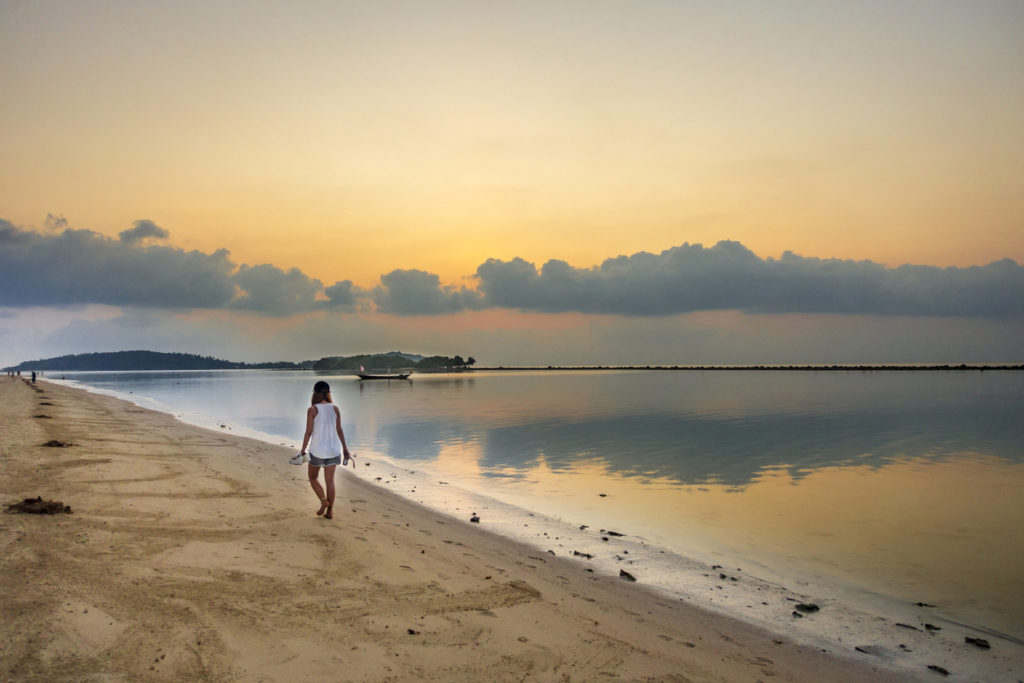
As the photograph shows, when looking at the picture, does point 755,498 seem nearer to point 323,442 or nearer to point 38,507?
point 323,442

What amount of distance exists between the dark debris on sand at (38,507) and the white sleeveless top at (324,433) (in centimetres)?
457

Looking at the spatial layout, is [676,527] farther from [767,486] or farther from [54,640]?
[54,640]

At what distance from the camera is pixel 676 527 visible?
15.3m

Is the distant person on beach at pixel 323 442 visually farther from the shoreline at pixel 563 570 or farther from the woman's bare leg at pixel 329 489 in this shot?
the shoreline at pixel 563 570

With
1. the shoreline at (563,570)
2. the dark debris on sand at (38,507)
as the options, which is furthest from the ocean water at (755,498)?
the dark debris on sand at (38,507)

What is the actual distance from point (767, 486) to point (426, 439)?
20.6 metres

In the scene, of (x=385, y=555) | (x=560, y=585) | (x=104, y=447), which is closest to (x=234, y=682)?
(x=385, y=555)

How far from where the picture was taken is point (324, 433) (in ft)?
39.8

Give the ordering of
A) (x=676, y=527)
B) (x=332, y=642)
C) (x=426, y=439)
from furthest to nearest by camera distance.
Result: (x=426, y=439) → (x=676, y=527) → (x=332, y=642)

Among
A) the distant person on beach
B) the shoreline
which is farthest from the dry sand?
the distant person on beach

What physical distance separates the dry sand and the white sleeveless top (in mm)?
1415

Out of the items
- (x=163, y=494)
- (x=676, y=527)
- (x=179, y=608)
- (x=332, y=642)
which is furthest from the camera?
(x=676, y=527)

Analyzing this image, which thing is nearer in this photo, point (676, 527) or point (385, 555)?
point (385, 555)

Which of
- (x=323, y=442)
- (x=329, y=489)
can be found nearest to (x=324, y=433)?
(x=323, y=442)
